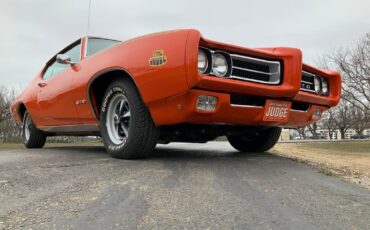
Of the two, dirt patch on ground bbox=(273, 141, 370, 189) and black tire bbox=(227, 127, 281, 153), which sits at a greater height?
black tire bbox=(227, 127, 281, 153)

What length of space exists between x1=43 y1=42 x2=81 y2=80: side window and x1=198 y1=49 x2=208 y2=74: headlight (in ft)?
7.95

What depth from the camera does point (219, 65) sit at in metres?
3.66

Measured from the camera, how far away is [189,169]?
3658 millimetres

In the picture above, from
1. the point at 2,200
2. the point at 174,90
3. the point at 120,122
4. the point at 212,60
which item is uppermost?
the point at 212,60

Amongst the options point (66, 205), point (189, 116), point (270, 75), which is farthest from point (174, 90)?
point (66, 205)

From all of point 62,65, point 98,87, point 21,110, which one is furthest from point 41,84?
point 98,87

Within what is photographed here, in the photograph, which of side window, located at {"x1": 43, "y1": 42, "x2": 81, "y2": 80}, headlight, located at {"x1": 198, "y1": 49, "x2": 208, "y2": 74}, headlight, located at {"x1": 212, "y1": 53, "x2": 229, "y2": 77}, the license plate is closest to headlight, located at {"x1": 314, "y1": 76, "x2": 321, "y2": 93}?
the license plate

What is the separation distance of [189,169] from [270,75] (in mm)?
1202

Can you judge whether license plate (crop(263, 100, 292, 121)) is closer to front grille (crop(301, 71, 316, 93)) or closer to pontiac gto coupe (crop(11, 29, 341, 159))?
pontiac gto coupe (crop(11, 29, 341, 159))

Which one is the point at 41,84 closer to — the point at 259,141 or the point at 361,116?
the point at 259,141

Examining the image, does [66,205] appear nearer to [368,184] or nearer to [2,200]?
[2,200]

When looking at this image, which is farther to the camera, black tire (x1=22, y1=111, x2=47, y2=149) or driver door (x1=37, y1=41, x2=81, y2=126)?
black tire (x1=22, y1=111, x2=47, y2=149)

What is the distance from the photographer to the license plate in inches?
156

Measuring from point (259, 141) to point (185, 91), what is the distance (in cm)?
239
